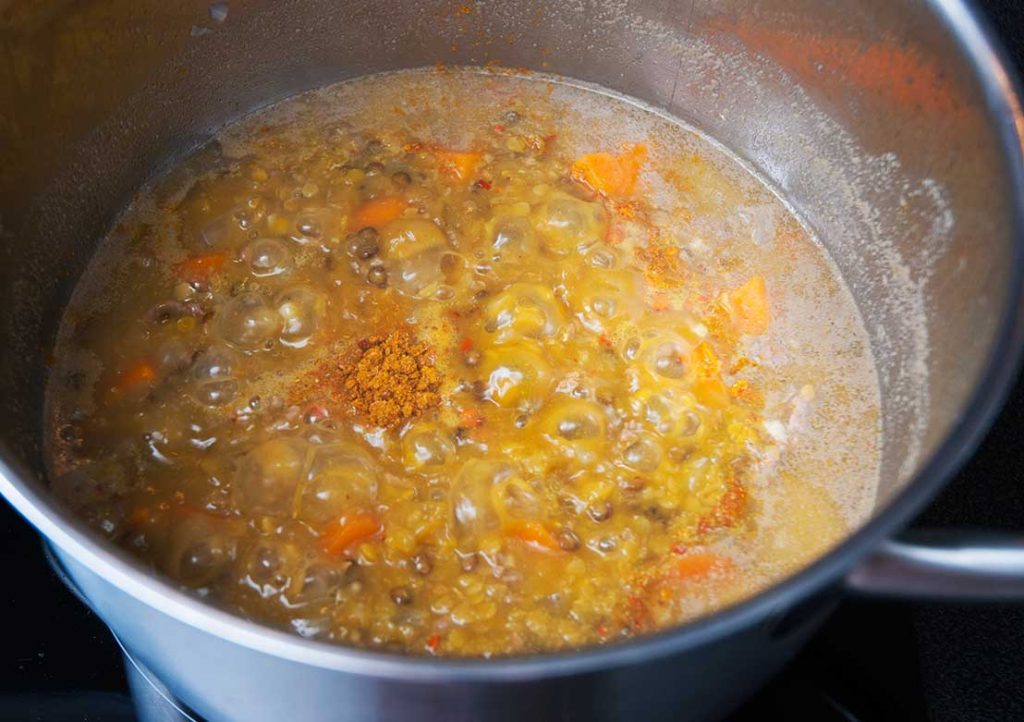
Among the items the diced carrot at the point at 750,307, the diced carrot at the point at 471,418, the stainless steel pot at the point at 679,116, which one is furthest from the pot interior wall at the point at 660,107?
the diced carrot at the point at 471,418

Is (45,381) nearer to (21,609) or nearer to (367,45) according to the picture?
(21,609)

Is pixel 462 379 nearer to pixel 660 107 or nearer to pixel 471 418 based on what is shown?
pixel 471 418

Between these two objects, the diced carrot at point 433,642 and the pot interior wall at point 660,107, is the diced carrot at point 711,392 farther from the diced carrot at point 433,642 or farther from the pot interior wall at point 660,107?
the diced carrot at point 433,642

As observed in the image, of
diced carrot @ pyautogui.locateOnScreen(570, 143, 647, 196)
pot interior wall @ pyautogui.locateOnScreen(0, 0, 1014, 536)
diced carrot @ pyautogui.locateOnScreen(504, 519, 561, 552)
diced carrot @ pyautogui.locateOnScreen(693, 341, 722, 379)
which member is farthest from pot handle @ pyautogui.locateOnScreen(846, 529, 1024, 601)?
diced carrot @ pyautogui.locateOnScreen(570, 143, 647, 196)

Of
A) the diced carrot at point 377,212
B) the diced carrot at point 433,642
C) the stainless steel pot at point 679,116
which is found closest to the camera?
the stainless steel pot at point 679,116

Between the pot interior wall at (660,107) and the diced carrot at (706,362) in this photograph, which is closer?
the pot interior wall at (660,107)

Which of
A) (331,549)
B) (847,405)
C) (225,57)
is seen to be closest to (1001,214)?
(847,405)
